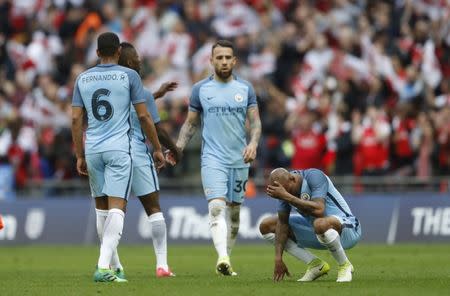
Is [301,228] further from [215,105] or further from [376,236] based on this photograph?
[376,236]

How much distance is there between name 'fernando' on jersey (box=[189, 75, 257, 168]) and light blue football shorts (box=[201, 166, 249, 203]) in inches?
3.5

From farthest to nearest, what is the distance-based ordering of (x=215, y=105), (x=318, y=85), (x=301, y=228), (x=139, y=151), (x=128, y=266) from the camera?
(x=318, y=85) → (x=128, y=266) → (x=215, y=105) → (x=139, y=151) → (x=301, y=228)

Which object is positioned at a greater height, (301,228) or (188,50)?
(188,50)

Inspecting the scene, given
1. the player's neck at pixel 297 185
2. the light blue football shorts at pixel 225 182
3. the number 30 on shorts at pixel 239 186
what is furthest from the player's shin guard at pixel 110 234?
the number 30 on shorts at pixel 239 186

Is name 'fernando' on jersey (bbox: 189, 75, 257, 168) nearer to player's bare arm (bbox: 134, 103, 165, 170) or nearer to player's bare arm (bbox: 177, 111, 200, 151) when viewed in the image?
player's bare arm (bbox: 177, 111, 200, 151)

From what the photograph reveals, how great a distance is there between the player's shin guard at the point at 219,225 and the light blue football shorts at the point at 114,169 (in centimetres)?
183

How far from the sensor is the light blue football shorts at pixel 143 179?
53.4 feet

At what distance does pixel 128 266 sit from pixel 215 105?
355cm

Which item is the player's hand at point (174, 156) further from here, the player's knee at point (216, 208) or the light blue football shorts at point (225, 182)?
the player's knee at point (216, 208)

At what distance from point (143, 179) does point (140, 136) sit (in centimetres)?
62

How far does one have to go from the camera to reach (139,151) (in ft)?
53.9

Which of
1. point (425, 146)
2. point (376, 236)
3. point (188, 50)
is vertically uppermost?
point (188, 50)

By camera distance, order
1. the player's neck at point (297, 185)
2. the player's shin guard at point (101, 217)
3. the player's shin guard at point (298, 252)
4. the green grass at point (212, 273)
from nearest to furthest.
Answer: the green grass at point (212, 273), the player's neck at point (297, 185), the player's shin guard at point (298, 252), the player's shin guard at point (101, 217)

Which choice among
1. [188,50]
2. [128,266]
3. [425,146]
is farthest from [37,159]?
[128,266]
